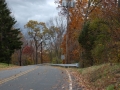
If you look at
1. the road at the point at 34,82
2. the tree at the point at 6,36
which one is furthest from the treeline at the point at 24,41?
the road at the point at 34,82

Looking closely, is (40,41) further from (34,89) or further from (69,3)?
(34,89)

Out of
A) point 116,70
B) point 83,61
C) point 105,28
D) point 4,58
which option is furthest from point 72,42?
point 116,70

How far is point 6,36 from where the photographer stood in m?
52.9

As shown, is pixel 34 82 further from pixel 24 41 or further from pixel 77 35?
pixel 24 41

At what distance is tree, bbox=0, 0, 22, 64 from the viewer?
162ft

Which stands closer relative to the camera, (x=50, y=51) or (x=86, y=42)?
(x=86, y=42)

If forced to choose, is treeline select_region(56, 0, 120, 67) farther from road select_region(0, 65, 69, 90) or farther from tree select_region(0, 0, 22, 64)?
tree select_region(0, 0, 22, 64)

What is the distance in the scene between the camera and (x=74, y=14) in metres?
46.5

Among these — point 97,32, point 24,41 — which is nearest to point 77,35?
point 97,32

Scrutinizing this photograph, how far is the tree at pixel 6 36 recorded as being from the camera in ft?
162

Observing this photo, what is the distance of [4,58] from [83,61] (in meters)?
25.2

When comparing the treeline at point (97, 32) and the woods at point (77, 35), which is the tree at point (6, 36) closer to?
the woods at point (77, 35)

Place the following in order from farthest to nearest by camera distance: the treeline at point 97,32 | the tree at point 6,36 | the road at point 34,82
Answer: the tree at point 6,36 → the treeline at point 97,32 → the road at point 34,82

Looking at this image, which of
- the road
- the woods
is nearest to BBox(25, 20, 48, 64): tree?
the woods
